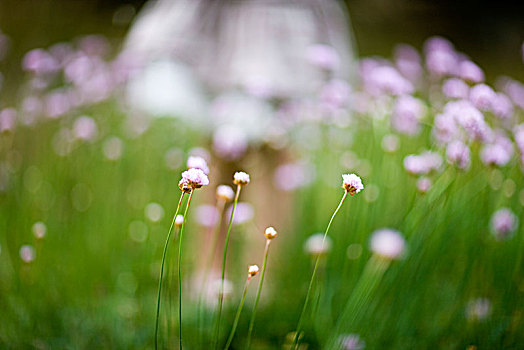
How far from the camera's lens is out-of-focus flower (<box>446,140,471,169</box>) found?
985 millimetres

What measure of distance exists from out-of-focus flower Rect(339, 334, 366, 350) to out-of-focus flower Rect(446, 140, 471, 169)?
388mm

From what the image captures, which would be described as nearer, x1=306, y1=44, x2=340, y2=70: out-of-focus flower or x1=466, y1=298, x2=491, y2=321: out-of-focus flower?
x1=466, y1=298, x2=491, y2=321: out-of-focus flower

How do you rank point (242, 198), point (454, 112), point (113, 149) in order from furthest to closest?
point (242, 198)
point (113, 149)
point (454, 112)

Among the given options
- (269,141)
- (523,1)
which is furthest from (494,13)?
(269,141)

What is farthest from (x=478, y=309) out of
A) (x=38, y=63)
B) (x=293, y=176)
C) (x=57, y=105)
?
(x=57, y=105)

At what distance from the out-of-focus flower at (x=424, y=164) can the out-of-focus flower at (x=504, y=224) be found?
248 mm

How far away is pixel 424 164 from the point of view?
1121 millimetres

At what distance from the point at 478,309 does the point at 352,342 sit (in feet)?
1.17

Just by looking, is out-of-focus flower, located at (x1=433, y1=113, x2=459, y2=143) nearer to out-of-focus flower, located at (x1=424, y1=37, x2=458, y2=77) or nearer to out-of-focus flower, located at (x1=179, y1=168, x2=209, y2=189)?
out-of-focus flower, located at (x1=424, y1=37, x2=458, y2=77)

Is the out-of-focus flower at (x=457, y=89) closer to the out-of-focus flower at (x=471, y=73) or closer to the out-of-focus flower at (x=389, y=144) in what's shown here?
the out-of-focus flower at (x=471, y=73)

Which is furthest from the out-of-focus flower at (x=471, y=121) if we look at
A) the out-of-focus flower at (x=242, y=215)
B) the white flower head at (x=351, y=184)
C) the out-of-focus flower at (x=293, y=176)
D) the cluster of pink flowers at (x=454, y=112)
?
the out-of-focus flower at (x=293, y=176)

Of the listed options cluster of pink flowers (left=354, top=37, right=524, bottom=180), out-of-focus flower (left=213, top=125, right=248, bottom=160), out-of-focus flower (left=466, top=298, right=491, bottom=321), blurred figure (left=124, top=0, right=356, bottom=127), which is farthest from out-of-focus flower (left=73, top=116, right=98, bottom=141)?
out-of-focus flower (left=466, top=298, right=491, bottom=321)

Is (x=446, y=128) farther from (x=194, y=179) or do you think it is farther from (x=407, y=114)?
(x=194, y=179)

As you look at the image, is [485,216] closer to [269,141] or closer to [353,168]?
[353,168]
